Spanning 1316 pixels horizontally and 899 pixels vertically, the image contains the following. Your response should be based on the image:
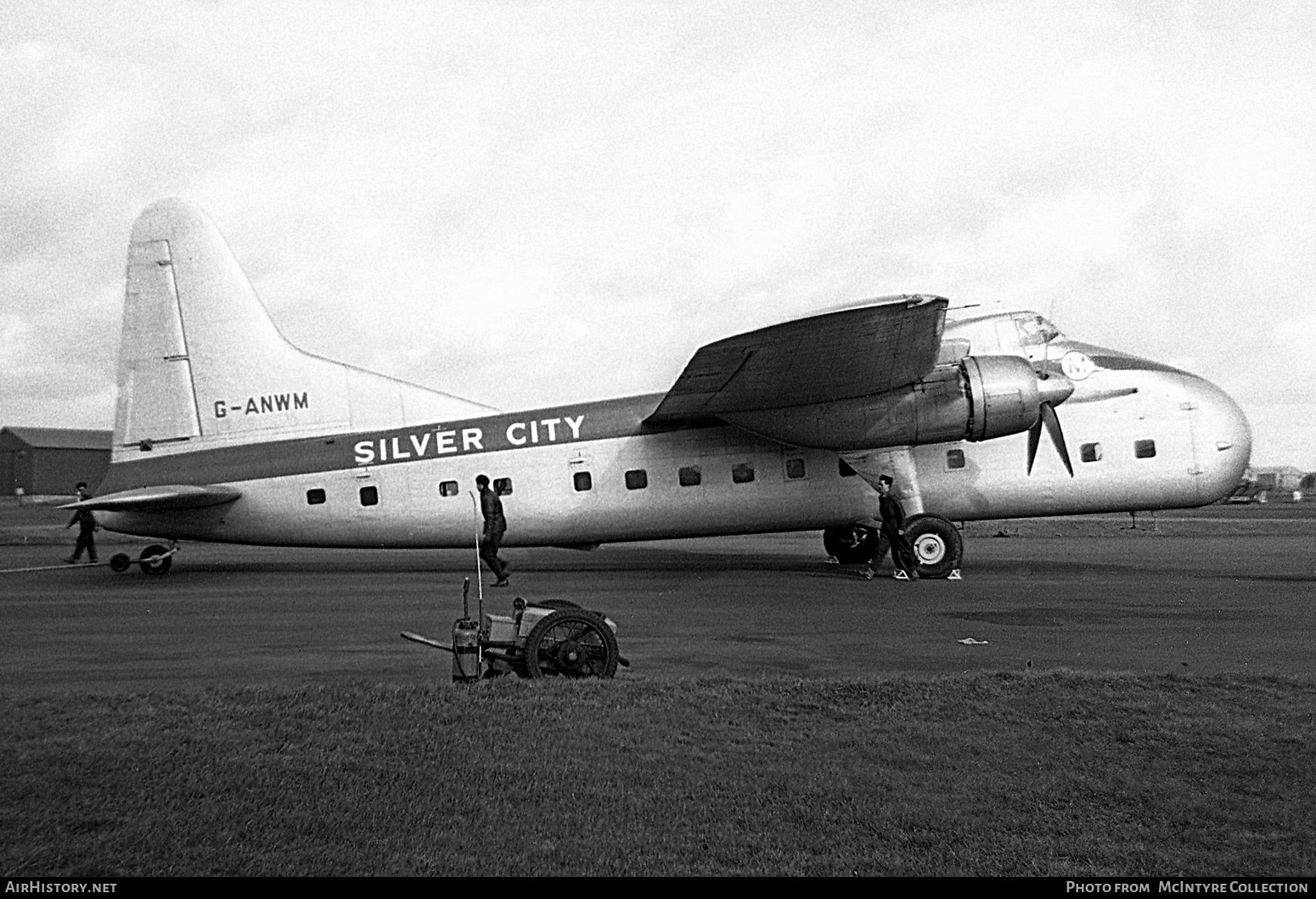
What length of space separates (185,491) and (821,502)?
38.0ft

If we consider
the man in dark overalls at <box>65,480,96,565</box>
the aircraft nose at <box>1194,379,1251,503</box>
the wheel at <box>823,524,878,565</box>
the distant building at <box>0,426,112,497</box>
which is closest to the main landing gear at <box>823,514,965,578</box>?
the wheel at <box>823,524,878,565</box>

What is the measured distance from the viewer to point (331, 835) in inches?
191

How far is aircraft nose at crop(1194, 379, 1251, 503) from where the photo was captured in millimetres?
18875

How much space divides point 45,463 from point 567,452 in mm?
90642

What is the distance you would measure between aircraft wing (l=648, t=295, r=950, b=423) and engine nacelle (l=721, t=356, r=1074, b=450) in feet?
0.83

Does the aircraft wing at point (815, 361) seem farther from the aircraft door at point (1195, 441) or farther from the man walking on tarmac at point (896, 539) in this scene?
the aircraft door at point (1195, 441)

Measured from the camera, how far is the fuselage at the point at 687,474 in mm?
18844

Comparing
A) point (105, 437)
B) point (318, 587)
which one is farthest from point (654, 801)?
point (105, 437)

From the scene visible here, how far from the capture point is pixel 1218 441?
18922 millimetres

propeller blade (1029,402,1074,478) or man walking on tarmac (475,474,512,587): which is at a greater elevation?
propeller blade (1029,402,1074,478)

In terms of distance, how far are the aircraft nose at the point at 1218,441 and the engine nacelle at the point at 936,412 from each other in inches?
114

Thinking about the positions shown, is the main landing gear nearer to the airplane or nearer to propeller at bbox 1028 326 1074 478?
the airplane

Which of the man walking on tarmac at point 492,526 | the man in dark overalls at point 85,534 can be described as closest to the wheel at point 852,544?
the man walking on tarmac at point 492,526

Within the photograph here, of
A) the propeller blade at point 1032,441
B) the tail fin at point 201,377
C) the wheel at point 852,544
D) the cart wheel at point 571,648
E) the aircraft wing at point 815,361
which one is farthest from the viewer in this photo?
the wheel at point 852,544
